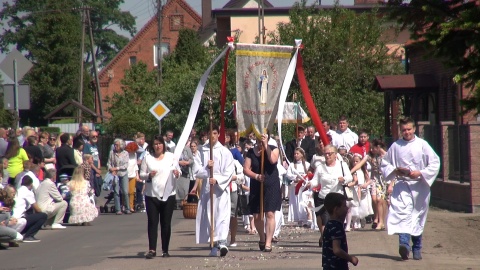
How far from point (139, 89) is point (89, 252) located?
45661 millimetres

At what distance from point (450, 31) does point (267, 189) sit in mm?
6356

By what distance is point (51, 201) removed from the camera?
1841 centimetres

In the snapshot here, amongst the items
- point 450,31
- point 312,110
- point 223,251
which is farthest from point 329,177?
point 450,31

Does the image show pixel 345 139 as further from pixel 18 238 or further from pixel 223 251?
pixel 18 238

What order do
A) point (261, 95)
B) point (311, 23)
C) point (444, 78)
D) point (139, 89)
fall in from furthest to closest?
point (139, 89), point (311, 23), point (444, 78), point (261, 95)

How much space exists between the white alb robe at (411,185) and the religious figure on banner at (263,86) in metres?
2.21

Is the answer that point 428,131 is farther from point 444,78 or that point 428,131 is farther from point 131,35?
point 131,35

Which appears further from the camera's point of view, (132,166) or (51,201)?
(132,166)

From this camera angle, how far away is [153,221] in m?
13.5

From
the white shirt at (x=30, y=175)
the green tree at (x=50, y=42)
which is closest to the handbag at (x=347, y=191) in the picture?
the white shirt at (x=30, y=175)

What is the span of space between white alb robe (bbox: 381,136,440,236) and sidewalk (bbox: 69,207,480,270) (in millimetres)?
495

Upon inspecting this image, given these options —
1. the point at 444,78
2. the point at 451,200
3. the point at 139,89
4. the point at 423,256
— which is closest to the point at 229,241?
the point at 423,256

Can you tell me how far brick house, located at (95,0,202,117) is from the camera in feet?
270

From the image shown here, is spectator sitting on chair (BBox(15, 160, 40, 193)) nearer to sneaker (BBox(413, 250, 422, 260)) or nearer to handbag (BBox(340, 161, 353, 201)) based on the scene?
handbag (BBox(340, 161, 353, 201))
